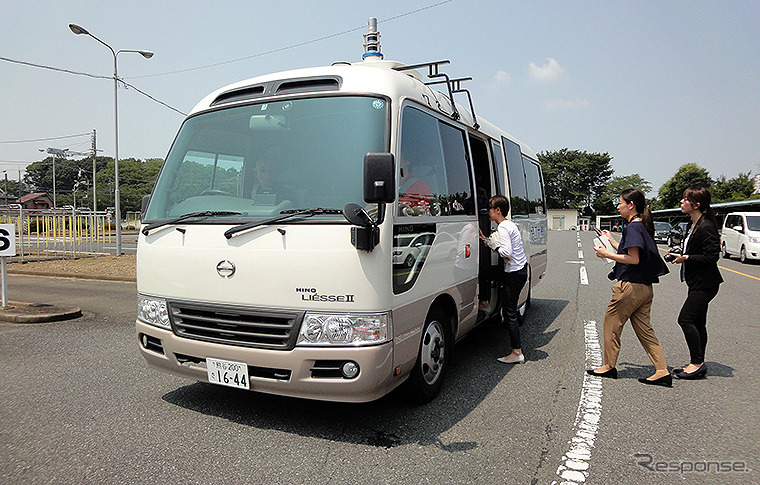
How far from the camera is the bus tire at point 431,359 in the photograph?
13.9ft

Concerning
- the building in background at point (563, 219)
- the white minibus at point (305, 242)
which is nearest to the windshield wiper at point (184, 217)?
the white minibus at point (305, 242)

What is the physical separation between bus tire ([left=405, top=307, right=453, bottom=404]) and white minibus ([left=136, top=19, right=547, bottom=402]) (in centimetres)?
2

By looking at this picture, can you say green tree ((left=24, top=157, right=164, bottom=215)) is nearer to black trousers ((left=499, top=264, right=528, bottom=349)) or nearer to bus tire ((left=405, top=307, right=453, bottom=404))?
black trousers ((left=499, top=264, right=528, bottom=349))

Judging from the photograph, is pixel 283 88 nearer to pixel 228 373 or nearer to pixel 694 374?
pixel 228 373

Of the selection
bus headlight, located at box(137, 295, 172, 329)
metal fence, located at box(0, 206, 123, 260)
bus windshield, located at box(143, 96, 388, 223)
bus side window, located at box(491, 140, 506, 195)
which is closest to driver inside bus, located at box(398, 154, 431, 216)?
bus windshield, located at box(143, 96, 388, 223)

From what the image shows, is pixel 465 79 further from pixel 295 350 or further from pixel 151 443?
pixel 151 443

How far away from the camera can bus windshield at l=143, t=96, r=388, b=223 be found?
12.2 ft

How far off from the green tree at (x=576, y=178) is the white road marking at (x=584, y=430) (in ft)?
309

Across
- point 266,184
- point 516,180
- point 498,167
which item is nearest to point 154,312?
point 266,184

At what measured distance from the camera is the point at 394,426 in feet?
13.1

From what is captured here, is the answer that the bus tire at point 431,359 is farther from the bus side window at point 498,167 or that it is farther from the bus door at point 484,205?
the bus side window at point 498,167

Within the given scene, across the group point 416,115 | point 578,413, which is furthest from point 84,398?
point 578,413

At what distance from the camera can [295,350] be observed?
3.54 m

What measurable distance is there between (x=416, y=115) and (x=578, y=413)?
108 inches
